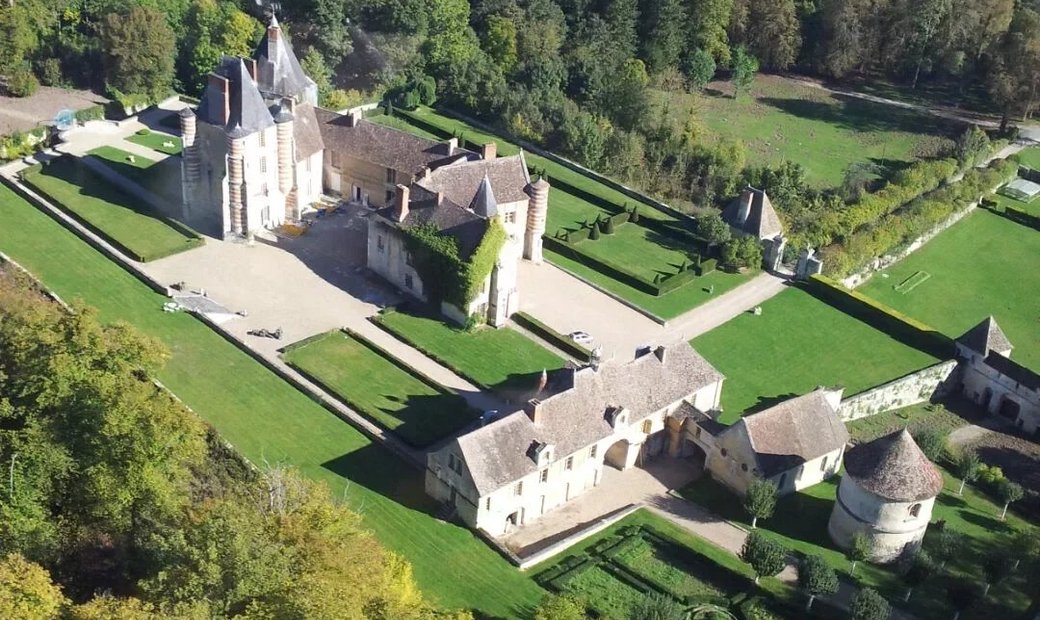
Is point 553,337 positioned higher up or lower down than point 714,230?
lower down

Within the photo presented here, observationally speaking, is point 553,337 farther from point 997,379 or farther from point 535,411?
point 997,379

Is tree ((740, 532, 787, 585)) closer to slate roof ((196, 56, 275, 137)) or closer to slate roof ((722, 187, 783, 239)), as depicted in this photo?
slate roof ((722, 187, 783, 239))

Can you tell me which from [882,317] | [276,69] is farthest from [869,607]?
[276,69]

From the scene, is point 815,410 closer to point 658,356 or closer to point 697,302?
point 658,356

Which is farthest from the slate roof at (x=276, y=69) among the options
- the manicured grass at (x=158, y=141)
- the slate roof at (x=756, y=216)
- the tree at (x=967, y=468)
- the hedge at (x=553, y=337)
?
the tree at (x=967, y=468)

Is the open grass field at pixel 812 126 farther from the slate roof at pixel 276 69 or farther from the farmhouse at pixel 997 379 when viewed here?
the slate roof at pixel 276 69

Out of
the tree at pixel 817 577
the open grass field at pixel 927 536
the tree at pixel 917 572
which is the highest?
the tree at pixel 817 577
